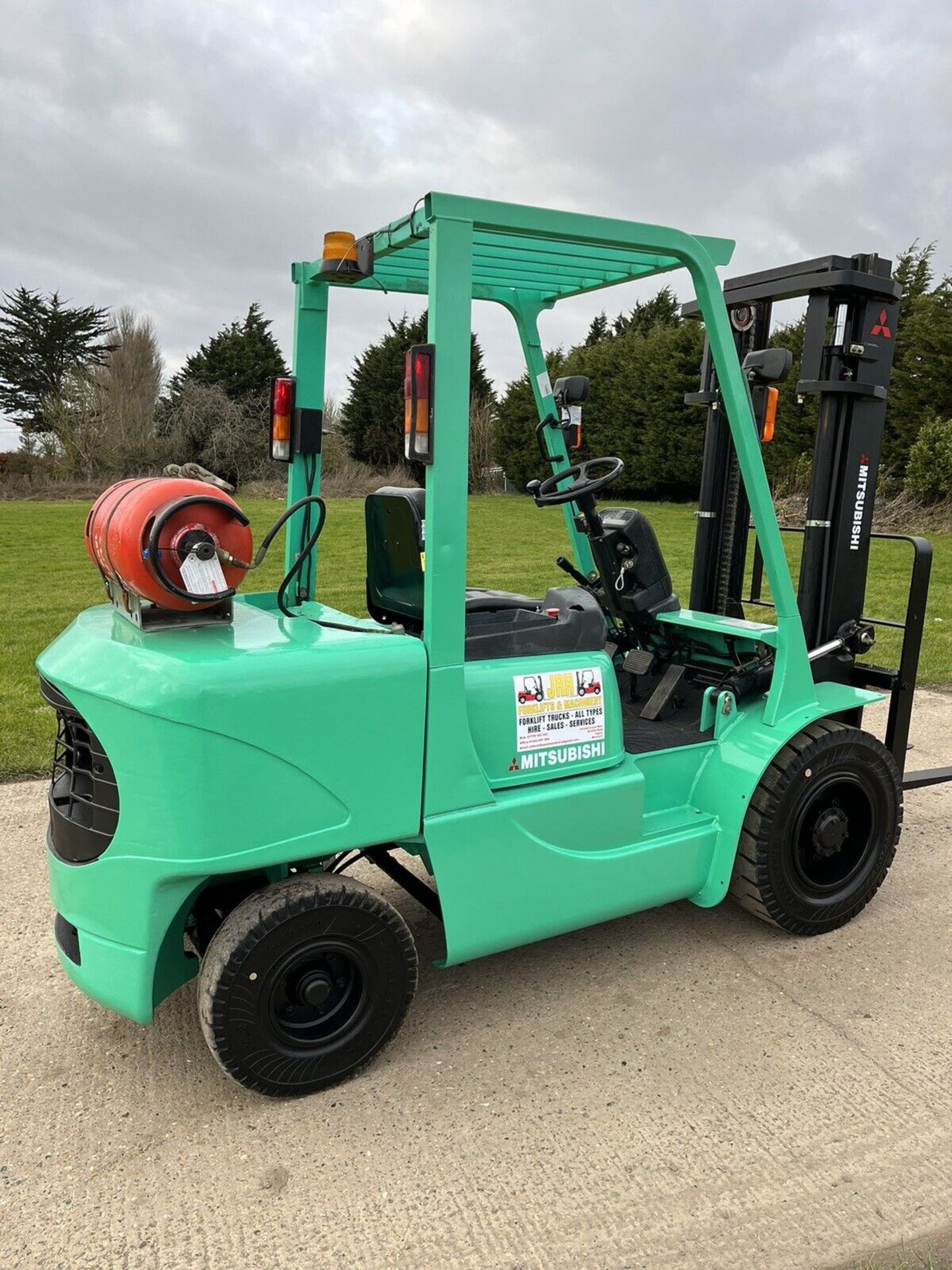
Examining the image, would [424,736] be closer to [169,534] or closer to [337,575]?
[169,534]

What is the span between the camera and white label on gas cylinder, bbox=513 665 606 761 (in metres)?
2.86

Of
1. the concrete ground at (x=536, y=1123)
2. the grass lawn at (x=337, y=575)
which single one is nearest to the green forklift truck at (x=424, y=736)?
the concrete ground at (x=536, y=1123)

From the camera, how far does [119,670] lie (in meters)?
2.41

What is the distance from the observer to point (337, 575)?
12.7 metres

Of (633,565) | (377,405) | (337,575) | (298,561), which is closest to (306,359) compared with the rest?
(298,561)

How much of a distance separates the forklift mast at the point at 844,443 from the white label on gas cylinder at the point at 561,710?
1.11 meters

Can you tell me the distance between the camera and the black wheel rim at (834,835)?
341 centimetres

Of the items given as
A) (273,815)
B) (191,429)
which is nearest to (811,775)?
(273,815)

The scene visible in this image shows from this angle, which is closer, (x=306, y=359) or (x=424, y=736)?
(x=424, y=736)

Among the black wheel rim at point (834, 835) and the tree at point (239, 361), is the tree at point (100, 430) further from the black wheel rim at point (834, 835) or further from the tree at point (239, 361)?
the black wheel rim at point (834, 835)

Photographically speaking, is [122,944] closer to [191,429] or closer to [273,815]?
[273,815]

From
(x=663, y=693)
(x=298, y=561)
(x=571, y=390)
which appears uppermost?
(x=571, y=390)

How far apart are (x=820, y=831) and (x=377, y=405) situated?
26887mm

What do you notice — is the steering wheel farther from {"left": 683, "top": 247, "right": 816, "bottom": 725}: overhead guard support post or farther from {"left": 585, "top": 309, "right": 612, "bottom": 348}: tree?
{"left": 585, "top": 309, "right": 612, "bottom": 348}: tree
